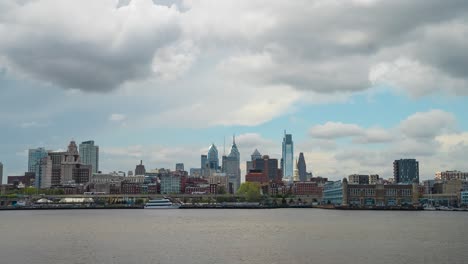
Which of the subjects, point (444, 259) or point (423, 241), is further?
point (423, 241)

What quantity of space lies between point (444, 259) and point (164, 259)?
26805 millimetres

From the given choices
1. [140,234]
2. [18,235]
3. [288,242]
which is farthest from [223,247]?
[18,235]

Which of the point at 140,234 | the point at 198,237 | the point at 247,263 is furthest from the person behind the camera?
the point at 140,234

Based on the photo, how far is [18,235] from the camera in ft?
274

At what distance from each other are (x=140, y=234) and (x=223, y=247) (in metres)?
23.2

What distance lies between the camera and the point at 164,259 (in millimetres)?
54625

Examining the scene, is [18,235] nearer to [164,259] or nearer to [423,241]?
[164,259]

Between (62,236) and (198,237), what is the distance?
1933cm

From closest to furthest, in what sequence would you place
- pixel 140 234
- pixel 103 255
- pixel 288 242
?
pixel 103 255, pixel 288 242, pixel 140 234

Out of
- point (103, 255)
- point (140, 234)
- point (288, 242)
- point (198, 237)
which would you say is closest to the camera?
point (103, 255)

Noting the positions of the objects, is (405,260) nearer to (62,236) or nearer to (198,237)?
(198,237)

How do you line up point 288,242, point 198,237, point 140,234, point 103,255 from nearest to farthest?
1. point 103,255
2. point 288,242
3. point 198,237
4. point 140,234

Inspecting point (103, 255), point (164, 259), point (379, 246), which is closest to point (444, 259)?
point (379, 246)

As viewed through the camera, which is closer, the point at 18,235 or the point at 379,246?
the point at 379,246
